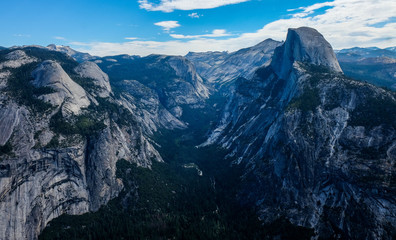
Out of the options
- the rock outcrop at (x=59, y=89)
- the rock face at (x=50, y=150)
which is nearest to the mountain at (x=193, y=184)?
the rock face at (x=50, y=150)

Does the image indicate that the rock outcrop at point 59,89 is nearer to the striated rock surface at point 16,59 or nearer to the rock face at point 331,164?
the striated rock surface at point 16,59

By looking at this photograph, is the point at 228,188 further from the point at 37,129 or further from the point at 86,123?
the point at 37,129

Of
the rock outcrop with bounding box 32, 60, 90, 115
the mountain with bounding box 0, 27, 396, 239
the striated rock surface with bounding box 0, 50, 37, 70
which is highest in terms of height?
the striated rock surface with bounding box 0, 50, 37, 70

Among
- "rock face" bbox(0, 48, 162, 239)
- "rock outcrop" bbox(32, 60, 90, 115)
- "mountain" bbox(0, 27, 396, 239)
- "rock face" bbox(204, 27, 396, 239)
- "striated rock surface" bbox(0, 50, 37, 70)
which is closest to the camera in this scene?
"rock face" bbox(204, 27, 396, 239)

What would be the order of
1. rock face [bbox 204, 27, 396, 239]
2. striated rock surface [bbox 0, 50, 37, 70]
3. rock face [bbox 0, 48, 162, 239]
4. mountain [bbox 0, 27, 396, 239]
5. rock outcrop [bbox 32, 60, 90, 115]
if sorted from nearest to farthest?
rock face [bbox 204, 27, 396, 239] < mountain [bbox 0, 27, 396, 239] < rock face [bbox 0, 48, 162, 239] < rock outcrop [bbox 32, 60, 90, 115] < striated rock surface [bbox 0, 50, 37, 70]

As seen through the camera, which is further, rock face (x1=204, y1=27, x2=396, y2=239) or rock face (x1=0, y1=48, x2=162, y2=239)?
rock face (x1=0, y1=48, x2=162, y2=239)

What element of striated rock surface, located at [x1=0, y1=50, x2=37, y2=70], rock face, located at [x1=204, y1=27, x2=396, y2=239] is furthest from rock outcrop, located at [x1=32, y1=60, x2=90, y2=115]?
rock face, located at [x1=204, y1=27, x2=396, y2=239]

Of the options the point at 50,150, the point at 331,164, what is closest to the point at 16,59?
the point at 50,150

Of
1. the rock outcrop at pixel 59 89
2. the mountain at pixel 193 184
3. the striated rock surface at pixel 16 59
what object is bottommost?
the mountain at pixel 193 184

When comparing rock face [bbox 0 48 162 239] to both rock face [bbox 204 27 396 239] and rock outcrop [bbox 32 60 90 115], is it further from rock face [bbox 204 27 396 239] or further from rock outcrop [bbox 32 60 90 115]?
rock face [bbox 204 27 396 239]

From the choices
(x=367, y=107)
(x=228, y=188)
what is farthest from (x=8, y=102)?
(x=367, y=107)

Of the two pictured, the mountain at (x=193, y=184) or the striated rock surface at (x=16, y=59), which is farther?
the striated rock surface at (x=16, y=59)
